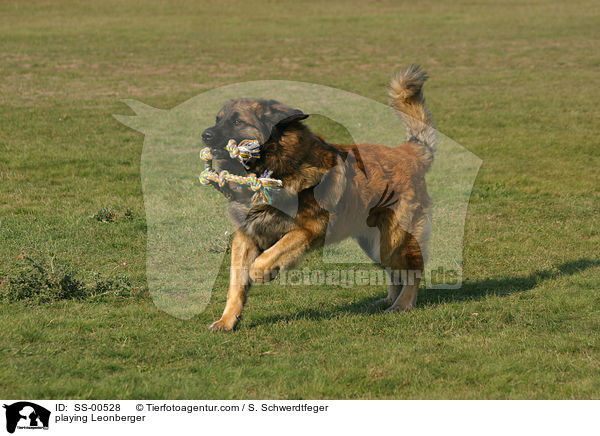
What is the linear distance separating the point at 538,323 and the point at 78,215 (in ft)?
23.0

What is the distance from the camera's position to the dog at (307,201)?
644 centimetres

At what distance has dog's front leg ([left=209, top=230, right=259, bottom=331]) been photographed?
6621 mm

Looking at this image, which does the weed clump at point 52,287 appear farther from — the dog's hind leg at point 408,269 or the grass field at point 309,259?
the dog's hind leg at point 408,269

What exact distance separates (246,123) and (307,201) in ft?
3.06

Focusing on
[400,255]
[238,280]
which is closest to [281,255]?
[238,280]

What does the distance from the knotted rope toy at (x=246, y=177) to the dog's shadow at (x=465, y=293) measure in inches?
52.9

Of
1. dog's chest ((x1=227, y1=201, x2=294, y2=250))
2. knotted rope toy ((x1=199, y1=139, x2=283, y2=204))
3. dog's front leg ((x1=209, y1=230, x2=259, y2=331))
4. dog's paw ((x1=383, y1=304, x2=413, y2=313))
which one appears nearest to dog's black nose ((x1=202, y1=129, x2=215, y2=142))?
knotted rope toy ((x1=199, y1=139, x2=283, y2=204))

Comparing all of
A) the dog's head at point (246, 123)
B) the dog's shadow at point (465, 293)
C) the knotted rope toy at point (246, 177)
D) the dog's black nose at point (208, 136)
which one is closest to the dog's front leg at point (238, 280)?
the dog's shadow at point (465, 293)

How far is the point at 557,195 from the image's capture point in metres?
12.8

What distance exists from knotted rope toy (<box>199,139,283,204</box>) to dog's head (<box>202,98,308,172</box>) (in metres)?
0.08

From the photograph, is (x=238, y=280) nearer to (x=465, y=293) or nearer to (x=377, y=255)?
(x=377, y=255)
